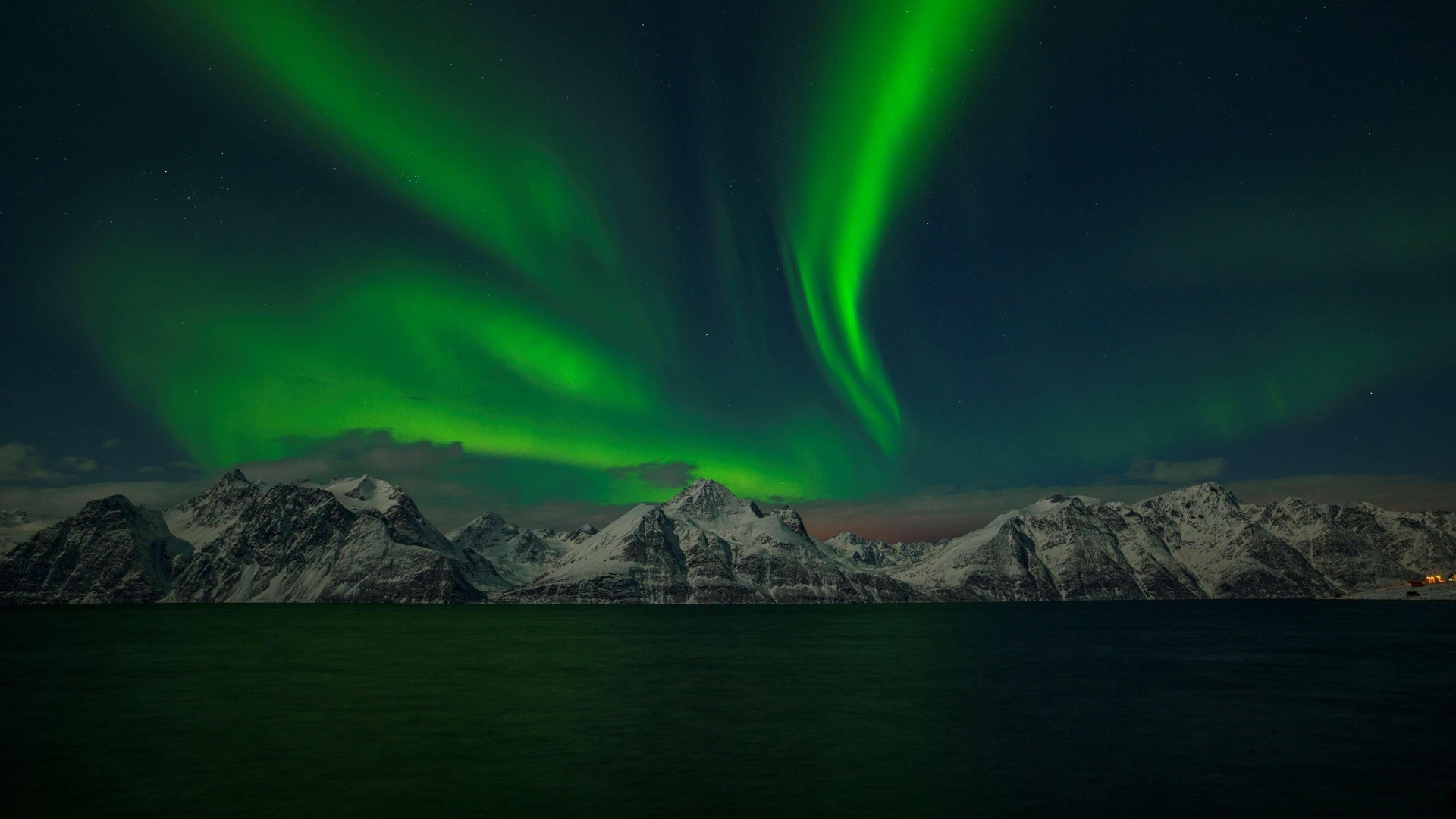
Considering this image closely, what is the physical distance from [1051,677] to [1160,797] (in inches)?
2210

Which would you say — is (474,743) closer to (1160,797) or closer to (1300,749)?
(1160,797)

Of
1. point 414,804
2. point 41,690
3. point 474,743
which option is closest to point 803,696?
point 474,743

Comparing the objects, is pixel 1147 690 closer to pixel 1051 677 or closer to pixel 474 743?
pixel 1051 677

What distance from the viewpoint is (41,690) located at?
70.5m

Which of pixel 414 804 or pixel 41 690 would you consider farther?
pixel 41 690

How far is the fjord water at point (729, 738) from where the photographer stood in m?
33.8

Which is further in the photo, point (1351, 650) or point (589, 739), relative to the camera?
point (1351, 650)

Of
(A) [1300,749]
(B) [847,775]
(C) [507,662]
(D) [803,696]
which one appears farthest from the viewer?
(C) [507,662]

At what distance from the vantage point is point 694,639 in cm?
16575

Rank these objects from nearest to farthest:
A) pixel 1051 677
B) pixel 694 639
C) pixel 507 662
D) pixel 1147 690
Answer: pixel 1147 690 → pixel 1051 677 → pixel 507 662 → pixel 694 639

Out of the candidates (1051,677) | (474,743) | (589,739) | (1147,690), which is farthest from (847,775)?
(1051,677)

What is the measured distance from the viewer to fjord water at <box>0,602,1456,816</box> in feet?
111

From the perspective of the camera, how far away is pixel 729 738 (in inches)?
1879

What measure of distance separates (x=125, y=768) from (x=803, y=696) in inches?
1791
